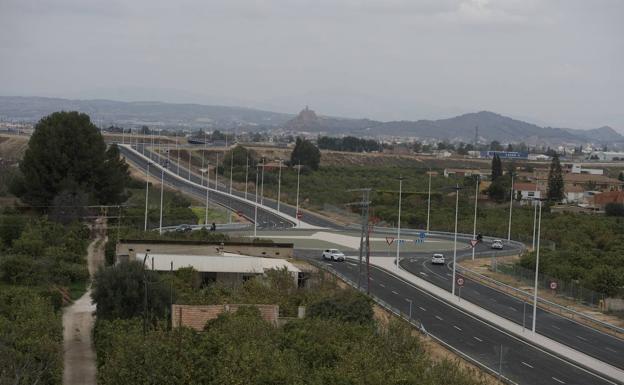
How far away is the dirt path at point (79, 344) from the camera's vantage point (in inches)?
1198

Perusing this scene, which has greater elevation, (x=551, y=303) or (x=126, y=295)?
(x=126, y=295)

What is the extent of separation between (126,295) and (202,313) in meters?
4.17

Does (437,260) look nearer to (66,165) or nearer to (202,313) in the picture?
(66,165)

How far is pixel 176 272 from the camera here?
149 feet

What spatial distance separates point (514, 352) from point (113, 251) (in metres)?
26.2

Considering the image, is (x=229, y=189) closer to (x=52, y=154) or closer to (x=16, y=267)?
(x=52, y=154)

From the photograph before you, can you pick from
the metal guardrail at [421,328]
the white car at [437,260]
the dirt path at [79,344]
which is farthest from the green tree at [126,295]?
the white car at [437,260]

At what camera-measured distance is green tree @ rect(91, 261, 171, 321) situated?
1414 inches

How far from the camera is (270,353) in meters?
27.1

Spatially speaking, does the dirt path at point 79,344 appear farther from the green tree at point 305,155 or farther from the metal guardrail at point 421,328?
the green tree at point 305,155

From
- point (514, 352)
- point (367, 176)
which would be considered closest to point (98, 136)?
point (514, 352)

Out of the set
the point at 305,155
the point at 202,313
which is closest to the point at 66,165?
the point at 202,313

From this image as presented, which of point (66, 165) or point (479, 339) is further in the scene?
point (66, 165)

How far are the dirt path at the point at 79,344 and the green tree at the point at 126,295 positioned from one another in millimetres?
1343
